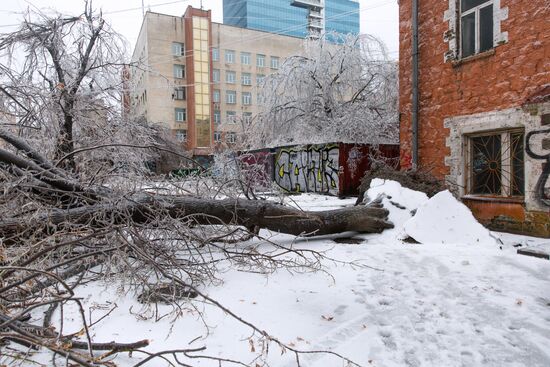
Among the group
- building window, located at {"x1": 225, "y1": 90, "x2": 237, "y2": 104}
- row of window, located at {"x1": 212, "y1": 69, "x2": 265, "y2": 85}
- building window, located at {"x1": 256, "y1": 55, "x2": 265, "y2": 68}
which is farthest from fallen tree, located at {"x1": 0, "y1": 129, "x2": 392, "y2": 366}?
building window, located at {"x1": 256, "y1": 55, "x2": 265, "y2": 68}

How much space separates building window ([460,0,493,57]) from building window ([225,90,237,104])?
3761cm

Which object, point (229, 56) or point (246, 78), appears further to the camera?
point (246, 78)

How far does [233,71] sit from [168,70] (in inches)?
308

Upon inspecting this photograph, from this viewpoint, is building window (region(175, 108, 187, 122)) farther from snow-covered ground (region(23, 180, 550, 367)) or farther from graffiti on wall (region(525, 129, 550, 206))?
snow-covered ground (region(23, 180, 550, 367))

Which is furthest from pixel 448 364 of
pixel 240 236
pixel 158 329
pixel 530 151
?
pixel 530 151

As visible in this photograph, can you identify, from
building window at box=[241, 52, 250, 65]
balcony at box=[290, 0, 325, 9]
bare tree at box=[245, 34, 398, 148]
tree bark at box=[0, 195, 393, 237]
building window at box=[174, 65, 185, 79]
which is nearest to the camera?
tree bark at box=[0, 195, 393, 237]

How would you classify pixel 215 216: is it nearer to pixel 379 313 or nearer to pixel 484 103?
pixel 379 313

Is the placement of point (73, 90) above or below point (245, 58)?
below

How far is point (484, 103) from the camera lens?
21.8ft

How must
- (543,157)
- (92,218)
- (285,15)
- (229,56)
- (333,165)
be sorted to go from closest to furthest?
(92,218), (543,157), (333,165), (229,56), (285,15)

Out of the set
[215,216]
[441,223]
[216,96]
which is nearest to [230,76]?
[216,96]

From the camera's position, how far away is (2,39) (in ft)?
19.8

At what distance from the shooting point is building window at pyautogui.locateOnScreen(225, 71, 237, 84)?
142ft

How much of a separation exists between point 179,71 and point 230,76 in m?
6.13
